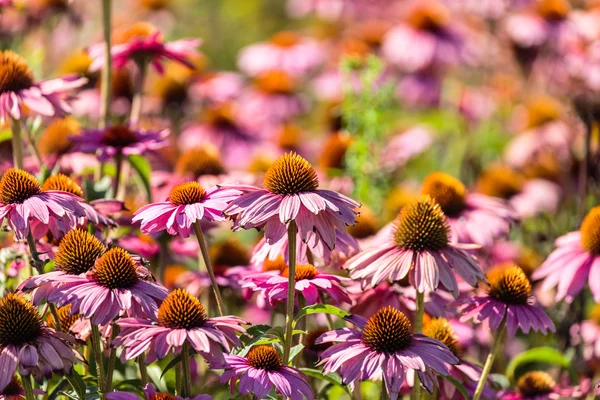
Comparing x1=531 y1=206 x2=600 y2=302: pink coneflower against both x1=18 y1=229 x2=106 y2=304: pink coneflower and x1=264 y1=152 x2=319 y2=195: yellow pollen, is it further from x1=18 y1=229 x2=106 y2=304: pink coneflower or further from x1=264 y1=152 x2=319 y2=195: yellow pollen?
x1=18 y1=229 x2=106 y2=304: pink coneflower

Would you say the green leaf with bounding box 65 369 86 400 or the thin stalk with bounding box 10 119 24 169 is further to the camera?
the thin stalk with bounding box 10 119 24 169

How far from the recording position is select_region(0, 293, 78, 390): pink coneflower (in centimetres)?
168

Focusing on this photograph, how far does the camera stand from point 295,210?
1.83m

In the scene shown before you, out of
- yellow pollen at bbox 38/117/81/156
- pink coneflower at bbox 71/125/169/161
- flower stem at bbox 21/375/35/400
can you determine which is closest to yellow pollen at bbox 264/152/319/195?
flower stem at bbox 21/375/35/400

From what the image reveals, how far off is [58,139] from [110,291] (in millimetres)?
1448

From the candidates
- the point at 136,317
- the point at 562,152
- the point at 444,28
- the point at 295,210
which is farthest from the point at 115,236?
the point at 444,28

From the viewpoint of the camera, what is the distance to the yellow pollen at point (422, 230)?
2.14 metres

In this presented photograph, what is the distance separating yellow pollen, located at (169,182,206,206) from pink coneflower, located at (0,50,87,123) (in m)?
0.68

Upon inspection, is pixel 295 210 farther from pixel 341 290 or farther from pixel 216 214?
pixel 341 290

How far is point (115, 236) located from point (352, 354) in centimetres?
100

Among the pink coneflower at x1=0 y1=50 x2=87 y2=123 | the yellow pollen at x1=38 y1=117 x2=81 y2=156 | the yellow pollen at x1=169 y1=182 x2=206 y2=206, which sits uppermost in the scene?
the yellow pollen at x1=169 y1=182 x2=206 y2=206

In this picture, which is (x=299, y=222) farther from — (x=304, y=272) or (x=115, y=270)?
(x=115, y=270)

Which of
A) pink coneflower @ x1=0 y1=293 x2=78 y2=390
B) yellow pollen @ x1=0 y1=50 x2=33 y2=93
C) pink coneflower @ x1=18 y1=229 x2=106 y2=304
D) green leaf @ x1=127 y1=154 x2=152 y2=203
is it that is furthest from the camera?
green leaf @ x1=127 y1=154 x2=152 y2=203

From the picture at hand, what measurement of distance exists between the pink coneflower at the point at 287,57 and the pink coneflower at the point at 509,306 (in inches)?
131
